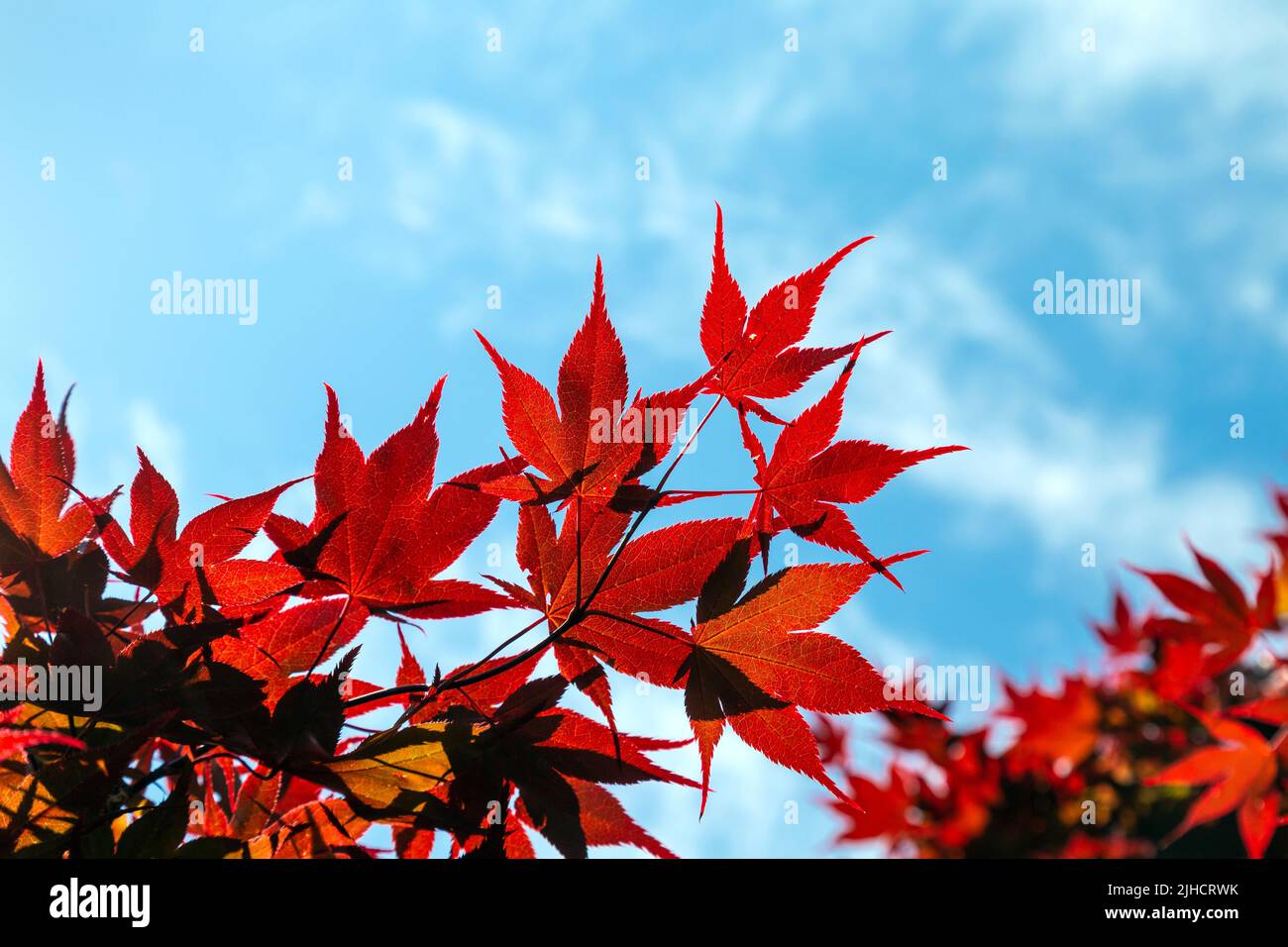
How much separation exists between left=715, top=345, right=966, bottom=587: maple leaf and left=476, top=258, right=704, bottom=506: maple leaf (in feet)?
0.27

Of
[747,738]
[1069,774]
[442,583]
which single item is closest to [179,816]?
[442,583]

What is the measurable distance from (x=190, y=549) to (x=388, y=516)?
13 centimetres

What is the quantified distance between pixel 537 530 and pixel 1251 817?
88cm

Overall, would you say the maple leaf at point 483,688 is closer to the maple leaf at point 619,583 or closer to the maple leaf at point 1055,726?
the maple leaf at point 619,583

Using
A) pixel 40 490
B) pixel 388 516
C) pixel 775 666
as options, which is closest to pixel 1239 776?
pixel 775 666

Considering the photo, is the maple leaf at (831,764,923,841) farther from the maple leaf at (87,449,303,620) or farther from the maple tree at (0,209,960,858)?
the maple leaf at (87,449,303,620)

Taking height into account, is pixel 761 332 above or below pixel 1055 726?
above

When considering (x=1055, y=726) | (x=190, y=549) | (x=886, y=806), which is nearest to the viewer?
(x=190, y=549)

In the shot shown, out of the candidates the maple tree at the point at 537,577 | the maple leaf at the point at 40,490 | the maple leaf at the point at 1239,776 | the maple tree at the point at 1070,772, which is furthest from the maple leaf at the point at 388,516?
the maple tree at the point at 1070,772

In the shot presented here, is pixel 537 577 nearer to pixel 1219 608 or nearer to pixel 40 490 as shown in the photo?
pixel 40 490

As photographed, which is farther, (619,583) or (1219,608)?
(1219,608)

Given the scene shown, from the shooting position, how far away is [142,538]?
633 mm

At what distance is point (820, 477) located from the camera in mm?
646
